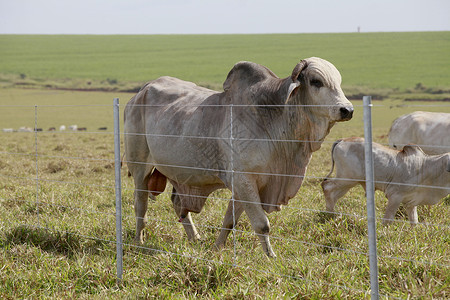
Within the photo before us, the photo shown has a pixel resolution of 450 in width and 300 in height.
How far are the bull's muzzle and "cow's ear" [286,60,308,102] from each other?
56 centimetres

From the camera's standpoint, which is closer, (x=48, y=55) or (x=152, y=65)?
(x=152, y=65)

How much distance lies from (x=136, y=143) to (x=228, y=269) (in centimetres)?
273

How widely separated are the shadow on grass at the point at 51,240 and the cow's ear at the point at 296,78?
8.91ft

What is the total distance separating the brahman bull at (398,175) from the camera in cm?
775

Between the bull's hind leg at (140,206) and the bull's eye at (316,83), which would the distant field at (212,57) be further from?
the bull's eye at (316,83)

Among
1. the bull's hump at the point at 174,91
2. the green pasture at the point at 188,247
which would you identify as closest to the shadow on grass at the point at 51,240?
the green pasture at the point at 188,247

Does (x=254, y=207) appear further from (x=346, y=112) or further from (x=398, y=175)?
(x=398, y=175)

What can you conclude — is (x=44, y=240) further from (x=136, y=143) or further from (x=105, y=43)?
(x=105, y=43)

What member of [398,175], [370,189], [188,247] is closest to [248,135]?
[188,247]

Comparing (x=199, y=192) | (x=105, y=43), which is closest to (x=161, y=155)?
(x=199, y=192)

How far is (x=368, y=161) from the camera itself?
3.94 metres

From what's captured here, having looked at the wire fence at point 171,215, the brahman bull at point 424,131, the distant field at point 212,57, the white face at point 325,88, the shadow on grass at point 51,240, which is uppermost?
the distant field at point 212,57

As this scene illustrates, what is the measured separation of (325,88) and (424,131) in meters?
6.61

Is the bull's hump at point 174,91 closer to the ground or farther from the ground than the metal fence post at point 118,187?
farther from the ground
